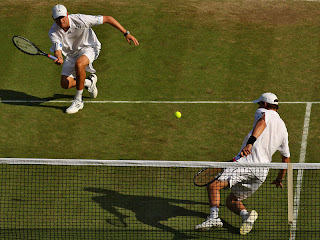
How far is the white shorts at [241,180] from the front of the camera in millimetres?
12562

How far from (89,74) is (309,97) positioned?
17.2 feet

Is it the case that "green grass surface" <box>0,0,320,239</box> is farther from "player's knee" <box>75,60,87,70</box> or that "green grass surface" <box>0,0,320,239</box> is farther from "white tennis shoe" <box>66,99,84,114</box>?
"player's knee" <box>75,60,87,70</box>

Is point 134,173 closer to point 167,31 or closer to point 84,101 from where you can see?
point 84,101

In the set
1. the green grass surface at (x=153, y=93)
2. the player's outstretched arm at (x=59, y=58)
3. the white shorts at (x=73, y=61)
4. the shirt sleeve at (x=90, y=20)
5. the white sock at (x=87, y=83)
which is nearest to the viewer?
the green grass surface at (x=153, y=93)

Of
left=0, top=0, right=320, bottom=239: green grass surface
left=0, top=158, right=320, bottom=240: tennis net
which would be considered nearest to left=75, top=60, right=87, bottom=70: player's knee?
left=0, top=0, right=320, bottom=239: green grass surface

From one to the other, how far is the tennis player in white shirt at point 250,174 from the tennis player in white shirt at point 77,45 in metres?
4.34

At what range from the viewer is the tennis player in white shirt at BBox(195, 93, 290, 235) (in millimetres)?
→ 12508

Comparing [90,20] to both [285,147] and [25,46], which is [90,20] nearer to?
[25,46]

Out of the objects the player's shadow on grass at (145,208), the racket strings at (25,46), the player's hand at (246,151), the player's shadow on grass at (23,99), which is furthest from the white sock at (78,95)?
the player's hand at (246,151)

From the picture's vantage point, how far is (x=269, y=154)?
1276cm

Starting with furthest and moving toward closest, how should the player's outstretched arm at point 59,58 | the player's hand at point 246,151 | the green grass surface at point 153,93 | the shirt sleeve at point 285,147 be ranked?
the player's outstretched arm at point 59,58
the green grass surface at point 153,93
the shirt sleeve at point 285,147
the player's hand at point 246,151

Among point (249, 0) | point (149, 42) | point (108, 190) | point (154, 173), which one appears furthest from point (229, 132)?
point (249, 0)

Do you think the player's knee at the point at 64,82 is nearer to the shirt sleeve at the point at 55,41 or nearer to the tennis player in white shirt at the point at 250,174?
the shirt sleeve at the point at 55,41

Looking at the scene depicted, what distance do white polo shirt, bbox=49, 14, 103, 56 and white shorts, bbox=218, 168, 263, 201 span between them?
5266 mm
